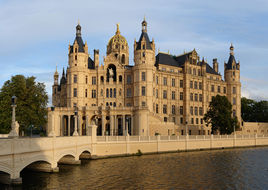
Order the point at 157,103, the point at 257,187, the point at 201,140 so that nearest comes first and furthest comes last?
the point at 257,187
the point at 201,140
the point at 157,103

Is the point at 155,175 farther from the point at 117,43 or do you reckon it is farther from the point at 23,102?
the point at 117,43

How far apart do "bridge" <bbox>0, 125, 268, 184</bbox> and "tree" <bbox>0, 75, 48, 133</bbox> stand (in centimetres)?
1628

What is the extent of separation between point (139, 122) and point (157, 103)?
1728cm

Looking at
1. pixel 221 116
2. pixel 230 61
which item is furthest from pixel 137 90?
pixel 230 61

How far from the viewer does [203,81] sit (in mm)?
96938

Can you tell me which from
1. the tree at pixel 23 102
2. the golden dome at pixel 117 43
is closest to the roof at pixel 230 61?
the golden dome at pixel 117 43

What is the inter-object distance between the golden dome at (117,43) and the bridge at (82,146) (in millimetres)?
45785

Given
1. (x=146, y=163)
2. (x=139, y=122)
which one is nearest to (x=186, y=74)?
(x=139, y=122)

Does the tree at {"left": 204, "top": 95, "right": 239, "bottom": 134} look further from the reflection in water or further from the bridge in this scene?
the reflection in water

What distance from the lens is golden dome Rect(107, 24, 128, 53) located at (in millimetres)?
99125

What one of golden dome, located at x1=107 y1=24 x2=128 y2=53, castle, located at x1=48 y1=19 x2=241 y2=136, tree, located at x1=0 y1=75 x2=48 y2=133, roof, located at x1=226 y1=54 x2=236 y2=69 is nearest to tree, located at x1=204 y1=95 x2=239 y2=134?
castle, located at x1=48 y1=19 x2=241 y2=136

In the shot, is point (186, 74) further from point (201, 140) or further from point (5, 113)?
point (5, 113)

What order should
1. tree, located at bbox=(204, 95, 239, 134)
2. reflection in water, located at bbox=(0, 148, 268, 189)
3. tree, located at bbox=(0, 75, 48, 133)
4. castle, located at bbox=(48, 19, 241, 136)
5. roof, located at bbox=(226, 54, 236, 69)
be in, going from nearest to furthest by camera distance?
reflection in water, located at bbox=(0, 148, 268, 189)
tree, located at bbox=(0, 75, 48, 133)
castle, located at bbox=(48, 19, 241, 136)
tree, located at bbox=(204, 95, 239, 134)
roof, located at bbox=(226, 54, 236, 69)

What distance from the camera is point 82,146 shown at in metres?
43.5
